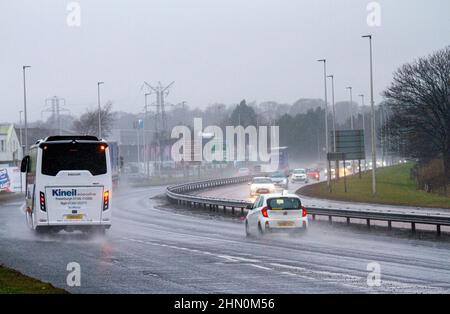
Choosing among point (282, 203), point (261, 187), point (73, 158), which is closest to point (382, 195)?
point (261, 187)

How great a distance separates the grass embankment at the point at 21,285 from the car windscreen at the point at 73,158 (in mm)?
10707

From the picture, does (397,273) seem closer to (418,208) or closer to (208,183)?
(418,208)

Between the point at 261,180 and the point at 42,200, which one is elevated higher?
the point at 42,200

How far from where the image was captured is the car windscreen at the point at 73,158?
29.2 m

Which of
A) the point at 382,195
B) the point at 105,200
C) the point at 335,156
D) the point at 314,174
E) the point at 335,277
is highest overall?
the point at 335,156

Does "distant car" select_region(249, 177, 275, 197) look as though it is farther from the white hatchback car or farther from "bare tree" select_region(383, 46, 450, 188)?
the white hatchback car

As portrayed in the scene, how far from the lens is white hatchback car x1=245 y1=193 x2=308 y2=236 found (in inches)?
1137

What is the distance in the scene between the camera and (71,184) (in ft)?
96.2

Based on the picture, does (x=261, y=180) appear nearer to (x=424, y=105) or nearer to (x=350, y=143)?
(x=350, y=143)

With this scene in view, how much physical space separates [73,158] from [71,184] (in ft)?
2.89

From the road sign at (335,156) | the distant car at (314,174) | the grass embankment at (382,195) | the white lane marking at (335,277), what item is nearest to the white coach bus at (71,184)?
the white lane marking at (335,277)

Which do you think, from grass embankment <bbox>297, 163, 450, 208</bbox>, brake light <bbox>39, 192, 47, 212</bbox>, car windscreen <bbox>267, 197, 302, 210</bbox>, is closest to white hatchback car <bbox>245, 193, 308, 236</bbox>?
car windscreen <bbox>267, 197, 302, 210</bbox>

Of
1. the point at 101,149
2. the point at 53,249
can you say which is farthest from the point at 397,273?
the point at 101,149
